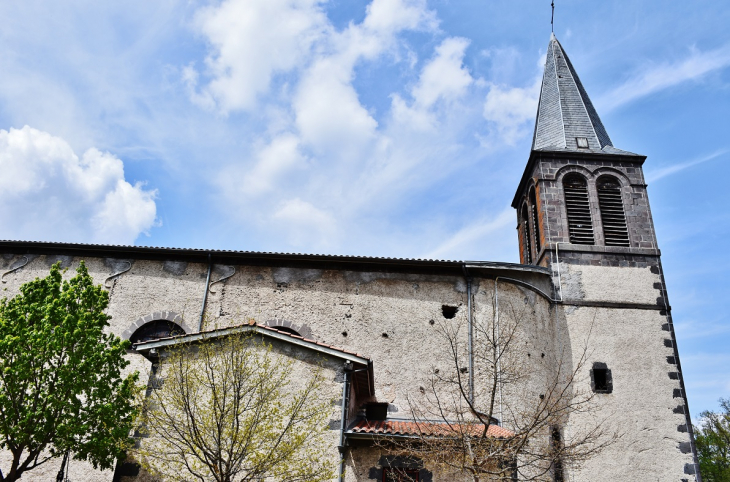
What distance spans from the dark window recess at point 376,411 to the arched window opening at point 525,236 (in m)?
7.24

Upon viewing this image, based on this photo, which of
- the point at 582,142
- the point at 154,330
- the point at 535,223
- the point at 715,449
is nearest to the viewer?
the point at 154,330

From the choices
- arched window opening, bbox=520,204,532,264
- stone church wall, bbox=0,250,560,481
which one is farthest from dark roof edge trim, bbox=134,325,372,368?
arched window opening, bbox=520,204,532,264

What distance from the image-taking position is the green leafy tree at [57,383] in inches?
338

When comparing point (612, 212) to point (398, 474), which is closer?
point (398, 474)

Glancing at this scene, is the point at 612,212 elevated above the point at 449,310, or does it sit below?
above

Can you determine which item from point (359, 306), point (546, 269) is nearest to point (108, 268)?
point (359, 306)


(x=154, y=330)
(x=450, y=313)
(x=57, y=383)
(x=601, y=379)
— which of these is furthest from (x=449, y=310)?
(x=57, y=383)

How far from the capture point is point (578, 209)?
50.6 feet

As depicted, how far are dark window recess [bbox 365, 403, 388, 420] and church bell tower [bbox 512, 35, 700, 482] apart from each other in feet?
13.8

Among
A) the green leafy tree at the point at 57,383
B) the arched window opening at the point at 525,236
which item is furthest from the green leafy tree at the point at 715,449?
the green leafy tree at the point at 57,383

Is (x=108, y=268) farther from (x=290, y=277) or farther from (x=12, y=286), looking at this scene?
(x=290, y=277)

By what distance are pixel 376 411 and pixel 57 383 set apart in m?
5.86

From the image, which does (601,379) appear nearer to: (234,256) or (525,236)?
(525,236)

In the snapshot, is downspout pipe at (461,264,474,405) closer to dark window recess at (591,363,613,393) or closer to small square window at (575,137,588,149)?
dark window recess at (591,363,613,393)
